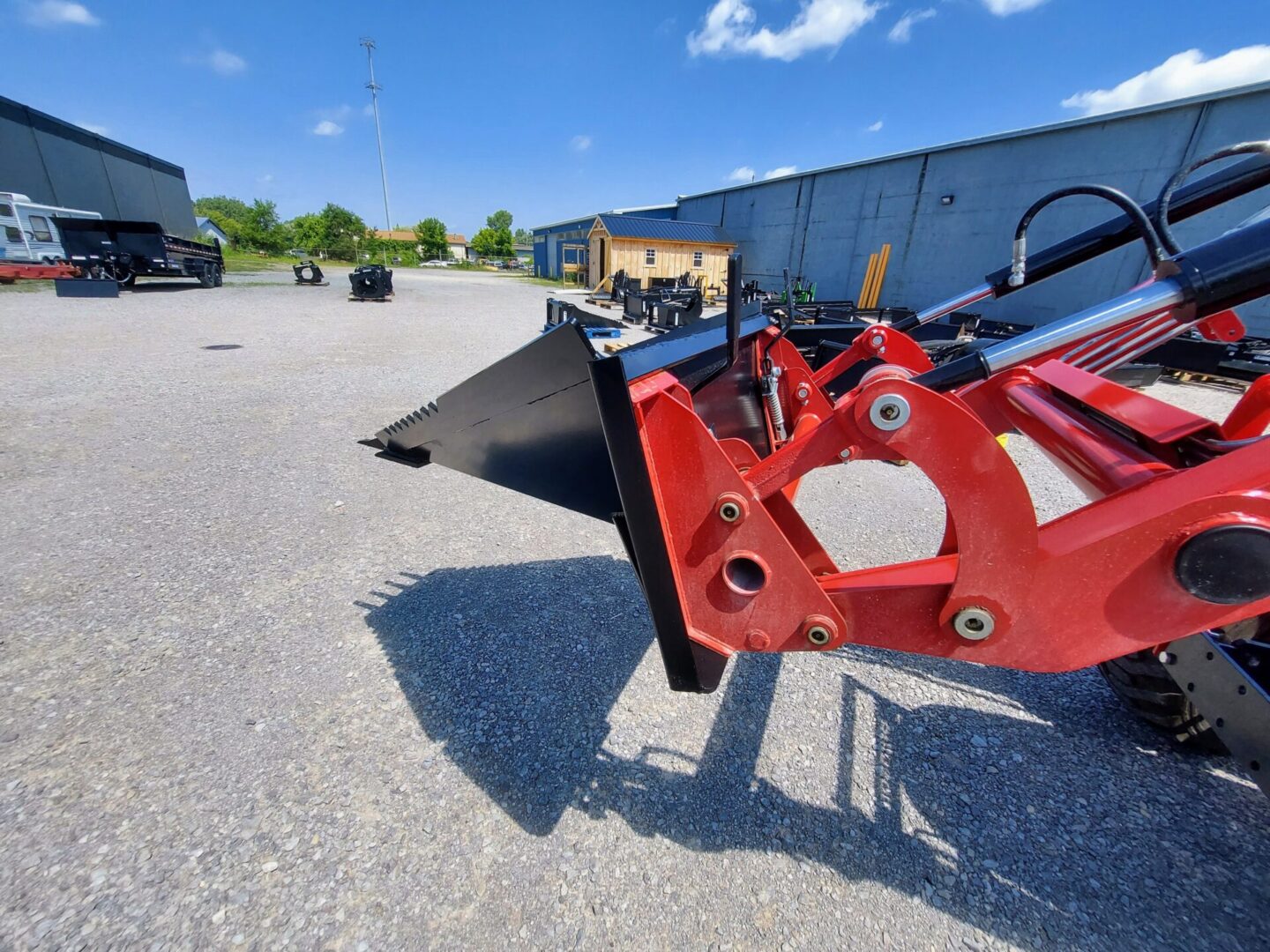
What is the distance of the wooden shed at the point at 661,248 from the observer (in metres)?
24.0

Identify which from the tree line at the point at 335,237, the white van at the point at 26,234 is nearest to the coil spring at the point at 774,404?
the white van at the point at 26,234

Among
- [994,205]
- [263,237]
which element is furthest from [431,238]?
[994,205]

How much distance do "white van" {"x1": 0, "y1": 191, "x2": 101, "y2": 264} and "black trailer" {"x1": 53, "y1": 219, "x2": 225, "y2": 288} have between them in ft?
3.60

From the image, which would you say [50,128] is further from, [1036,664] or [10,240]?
[1036,664]

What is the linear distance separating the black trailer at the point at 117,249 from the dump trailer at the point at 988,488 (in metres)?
23.0

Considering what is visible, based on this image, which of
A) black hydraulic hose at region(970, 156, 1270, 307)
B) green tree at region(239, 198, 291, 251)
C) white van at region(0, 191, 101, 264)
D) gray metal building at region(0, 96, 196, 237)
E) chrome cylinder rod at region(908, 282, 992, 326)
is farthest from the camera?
green tree at region(239, 198, 291, 251)

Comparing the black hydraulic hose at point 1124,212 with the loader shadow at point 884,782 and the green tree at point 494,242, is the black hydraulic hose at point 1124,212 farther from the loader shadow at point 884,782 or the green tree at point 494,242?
the green tree at point 494,242

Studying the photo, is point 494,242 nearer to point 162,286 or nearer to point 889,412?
point 162,286

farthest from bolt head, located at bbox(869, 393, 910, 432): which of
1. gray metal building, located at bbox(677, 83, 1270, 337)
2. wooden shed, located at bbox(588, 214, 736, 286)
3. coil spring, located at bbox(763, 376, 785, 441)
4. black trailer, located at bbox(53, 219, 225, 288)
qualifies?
wooden shed, located at bbox(588, 214, 736, 286)

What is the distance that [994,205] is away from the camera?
14633mm

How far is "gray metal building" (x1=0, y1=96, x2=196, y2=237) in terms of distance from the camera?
77.5 feet

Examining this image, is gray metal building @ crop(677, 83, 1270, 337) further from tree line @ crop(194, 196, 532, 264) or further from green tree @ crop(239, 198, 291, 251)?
green tree @ crop(239, 198, 291, 251)

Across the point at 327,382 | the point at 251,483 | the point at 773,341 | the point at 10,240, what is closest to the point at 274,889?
the point at 773,341

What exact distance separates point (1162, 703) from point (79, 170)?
4245 cm
